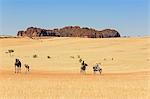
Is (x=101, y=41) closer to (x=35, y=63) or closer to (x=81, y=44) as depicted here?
(x=81, y=44)

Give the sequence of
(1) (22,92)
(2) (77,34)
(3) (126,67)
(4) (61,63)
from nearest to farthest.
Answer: (1) (22,92) → (3) (126,67) → (4) (61,63) → (2) (77,34)

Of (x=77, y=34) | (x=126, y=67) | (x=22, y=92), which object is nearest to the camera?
(x=22, y=92)

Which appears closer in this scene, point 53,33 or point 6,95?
point 6,95

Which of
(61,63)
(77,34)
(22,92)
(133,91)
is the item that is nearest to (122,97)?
(133,91)

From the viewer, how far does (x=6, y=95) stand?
17.8 meters

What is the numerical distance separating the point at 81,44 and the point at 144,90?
6568 centimetres

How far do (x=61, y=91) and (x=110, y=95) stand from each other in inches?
92.9

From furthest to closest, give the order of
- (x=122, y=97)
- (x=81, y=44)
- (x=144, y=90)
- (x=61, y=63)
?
(x=81, y=44) < (x=61, y=63) < (x=144, y=90) < (x=122, y=97)

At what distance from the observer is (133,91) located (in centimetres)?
2017

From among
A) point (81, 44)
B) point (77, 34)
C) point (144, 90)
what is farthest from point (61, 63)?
point (77, 34)

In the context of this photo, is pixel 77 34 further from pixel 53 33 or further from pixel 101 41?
pixel 101 41

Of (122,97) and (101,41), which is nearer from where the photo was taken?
(122,97)

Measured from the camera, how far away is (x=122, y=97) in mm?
17641

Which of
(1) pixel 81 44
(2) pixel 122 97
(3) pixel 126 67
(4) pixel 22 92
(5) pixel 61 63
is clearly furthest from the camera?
(1) pixel 81 44
